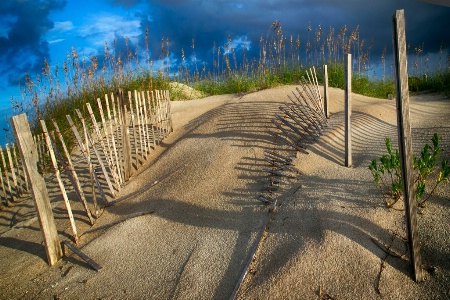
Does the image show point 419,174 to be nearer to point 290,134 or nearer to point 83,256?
point 290,134

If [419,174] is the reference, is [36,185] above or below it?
above

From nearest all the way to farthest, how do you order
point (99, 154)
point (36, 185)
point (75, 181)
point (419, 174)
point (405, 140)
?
1. point (405, 140)
2. point (419, 174)
3. point (36, 185)
4. point (75, 181)
5. point (99, 154)

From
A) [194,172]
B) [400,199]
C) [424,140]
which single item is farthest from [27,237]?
[424,140]

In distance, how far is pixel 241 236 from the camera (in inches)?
116

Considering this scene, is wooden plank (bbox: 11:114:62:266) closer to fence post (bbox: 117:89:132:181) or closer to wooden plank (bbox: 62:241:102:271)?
wooden plank (bbox: 62:241:102:271)

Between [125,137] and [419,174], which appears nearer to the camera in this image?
[419,174]

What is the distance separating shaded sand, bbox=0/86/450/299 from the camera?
7.75 ft

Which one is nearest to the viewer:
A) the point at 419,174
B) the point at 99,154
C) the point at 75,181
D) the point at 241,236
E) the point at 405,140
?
the point at 405,140

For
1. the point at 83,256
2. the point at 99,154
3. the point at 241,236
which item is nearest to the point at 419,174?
the point at 241,236

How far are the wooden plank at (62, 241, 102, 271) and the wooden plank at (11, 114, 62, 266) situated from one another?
0.29 feet

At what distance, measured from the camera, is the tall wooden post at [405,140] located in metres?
2.14

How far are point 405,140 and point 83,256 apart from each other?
2.75 metres

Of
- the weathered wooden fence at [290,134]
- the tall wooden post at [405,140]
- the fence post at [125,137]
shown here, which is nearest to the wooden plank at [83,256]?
the fence post at [125,137]

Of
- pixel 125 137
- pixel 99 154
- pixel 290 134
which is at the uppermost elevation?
pixel 125 137
